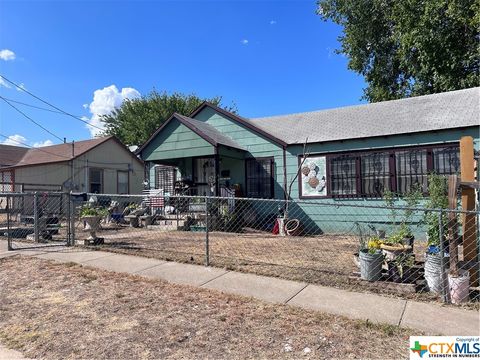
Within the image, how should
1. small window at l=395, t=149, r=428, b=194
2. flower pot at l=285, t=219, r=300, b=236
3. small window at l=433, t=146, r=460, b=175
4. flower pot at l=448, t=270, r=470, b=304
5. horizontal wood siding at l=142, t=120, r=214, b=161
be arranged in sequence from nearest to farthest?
flower pot at l=448, t=270, r=470, b=304, small window at l=433, t=146, r=460, b=175, small window at l=395, t=149, r=428, b=194, flower pot at l=285, t=219, r=300, b=236, horizontal wood siding at l=142, t=120, r=214, b=161

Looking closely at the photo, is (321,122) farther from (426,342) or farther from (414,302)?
(426,342)

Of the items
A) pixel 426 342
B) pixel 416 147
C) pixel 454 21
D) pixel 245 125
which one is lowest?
pixel 426 342

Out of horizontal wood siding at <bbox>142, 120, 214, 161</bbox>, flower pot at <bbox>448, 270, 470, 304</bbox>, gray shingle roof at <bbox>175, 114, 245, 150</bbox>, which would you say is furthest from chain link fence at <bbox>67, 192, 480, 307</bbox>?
gray shingle roof at <bbox>175, 114, 245, 150</bbox>

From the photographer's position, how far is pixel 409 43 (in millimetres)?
16547

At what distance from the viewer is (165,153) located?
13.5 meters

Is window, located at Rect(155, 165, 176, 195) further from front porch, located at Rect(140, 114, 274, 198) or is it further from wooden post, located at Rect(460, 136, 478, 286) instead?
wooden post, located at Rect(460, 136, 478, 286)

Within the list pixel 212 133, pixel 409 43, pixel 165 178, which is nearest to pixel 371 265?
pixel 212 133

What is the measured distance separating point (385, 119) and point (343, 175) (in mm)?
2352

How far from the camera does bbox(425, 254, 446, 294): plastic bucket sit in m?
4.83

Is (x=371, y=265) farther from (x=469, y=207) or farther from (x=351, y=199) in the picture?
(x=351, y=199)

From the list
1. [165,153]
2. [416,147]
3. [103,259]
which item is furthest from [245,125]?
[103,259]

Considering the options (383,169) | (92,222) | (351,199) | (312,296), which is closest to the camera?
(312,296)

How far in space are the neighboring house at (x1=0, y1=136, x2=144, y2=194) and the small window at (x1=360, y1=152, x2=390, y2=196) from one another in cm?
1569

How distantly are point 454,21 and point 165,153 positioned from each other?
1331 centimetres
